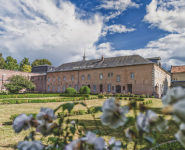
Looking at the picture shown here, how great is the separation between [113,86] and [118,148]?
2719 cm

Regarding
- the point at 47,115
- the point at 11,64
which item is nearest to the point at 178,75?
the point at 47,115

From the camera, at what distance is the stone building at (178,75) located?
122ft

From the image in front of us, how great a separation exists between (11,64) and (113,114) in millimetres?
58761

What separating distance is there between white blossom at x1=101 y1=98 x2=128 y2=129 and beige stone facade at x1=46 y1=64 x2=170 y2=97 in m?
24.7

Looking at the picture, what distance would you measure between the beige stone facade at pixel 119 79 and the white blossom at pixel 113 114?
81.2 ft

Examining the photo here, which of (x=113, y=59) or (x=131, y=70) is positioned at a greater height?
(x=113, y=59)

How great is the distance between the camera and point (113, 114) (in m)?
0.79

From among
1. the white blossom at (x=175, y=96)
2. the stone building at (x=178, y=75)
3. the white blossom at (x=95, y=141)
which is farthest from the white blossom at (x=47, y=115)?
the stone building at (x=178, y=75)

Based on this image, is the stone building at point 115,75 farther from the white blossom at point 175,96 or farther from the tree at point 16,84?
the white blossom at point 175,96

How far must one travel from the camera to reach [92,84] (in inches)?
1205

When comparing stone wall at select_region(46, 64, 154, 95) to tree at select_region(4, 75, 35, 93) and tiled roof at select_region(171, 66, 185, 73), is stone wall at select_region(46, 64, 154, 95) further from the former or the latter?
tiled roof at select_region(171, 66, 185, 73)

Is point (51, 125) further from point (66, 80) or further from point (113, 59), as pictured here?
point (66, 80)

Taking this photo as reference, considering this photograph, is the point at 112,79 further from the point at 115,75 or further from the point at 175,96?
the point at 175,96

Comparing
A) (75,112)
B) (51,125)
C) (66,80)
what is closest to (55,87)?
(66,80)
